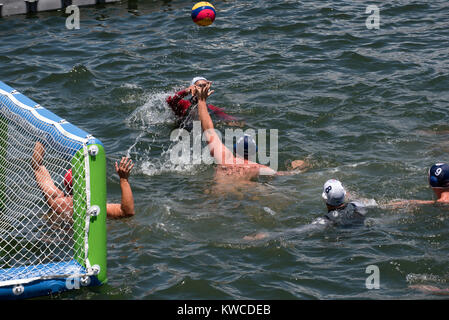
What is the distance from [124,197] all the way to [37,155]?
4.11ft

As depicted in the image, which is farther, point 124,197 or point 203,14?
point 203,14

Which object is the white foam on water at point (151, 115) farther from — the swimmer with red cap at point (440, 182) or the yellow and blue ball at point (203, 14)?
the swimmer with red cap at point (440, 182)

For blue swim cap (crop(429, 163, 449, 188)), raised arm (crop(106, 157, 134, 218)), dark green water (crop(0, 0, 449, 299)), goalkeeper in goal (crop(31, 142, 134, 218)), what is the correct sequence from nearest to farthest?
1. raised arm (crop(106, 157, 134, 218))
2. goalkeeper in goal (crop(31, 142, 134, 218))
3. dark green water (crop(0, 0, 449, 299))
4. blue swim cap (crop(429, 163, 449, 188))

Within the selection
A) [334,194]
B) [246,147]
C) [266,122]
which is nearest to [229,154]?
[246,147]

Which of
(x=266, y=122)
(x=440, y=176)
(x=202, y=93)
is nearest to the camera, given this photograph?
(x=440, y=176)

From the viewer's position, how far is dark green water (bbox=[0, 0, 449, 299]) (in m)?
8.09

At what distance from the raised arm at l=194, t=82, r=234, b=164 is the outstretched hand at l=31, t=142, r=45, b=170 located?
2.82m

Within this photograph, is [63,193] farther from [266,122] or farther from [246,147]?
[266,122]

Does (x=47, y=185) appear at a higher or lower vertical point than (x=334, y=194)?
higher

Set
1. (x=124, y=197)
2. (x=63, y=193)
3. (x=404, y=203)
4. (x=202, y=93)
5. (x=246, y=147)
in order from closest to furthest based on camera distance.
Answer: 1. (x=124, y=197)
2. (x=63, y=193)
3. (x=404, y=203)
4. (x=202, y=93)
5. (x=246, y=147)

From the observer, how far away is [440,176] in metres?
9.11

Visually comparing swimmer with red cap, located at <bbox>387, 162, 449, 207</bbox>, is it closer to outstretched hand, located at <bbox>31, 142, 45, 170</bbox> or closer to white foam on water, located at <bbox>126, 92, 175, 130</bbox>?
outstretched hand, located at <bbox>31, 142, 45, 170</bbox>

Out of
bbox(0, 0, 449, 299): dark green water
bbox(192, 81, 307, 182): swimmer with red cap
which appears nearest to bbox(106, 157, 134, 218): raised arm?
bbox(0, 0, 449, 299): dark green water
